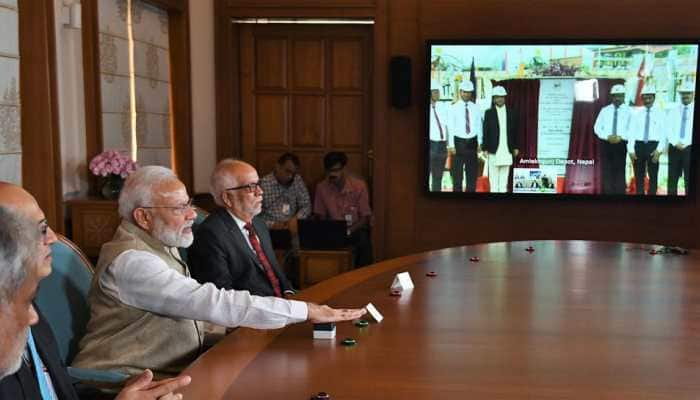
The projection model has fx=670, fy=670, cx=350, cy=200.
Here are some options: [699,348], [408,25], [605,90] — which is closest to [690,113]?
[605,90]

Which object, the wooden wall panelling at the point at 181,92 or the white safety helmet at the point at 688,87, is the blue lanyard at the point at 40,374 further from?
the white safety helmet at the point at 688,87

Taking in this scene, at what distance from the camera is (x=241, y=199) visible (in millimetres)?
2787

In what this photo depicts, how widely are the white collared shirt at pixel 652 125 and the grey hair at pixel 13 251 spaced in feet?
15.9

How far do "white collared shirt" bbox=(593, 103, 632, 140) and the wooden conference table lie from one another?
2.46m

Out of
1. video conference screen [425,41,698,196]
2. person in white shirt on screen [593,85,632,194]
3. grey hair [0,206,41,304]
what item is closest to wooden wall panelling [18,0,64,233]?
video conference screen [425,41,698,196]

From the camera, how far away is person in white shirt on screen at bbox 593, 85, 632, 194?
16.7 feet

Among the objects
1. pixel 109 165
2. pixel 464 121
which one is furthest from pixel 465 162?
pixel 109 165

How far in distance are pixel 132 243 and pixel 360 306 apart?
78 centimetres

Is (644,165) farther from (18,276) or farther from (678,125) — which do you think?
(18,276)

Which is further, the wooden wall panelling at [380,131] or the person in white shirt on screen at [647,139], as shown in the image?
the wooden wall panelling at [380,131]

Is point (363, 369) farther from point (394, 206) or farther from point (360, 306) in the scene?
point (394, 206)

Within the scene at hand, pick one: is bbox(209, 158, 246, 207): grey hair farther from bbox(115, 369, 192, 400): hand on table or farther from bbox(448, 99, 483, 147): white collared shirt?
bbox(448, 99, 483, 147): white collared shirt

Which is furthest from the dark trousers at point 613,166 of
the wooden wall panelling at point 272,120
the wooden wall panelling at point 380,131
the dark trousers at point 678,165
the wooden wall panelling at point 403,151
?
the wooden wall panelling at point 272,120

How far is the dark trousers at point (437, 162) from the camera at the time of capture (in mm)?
5301
